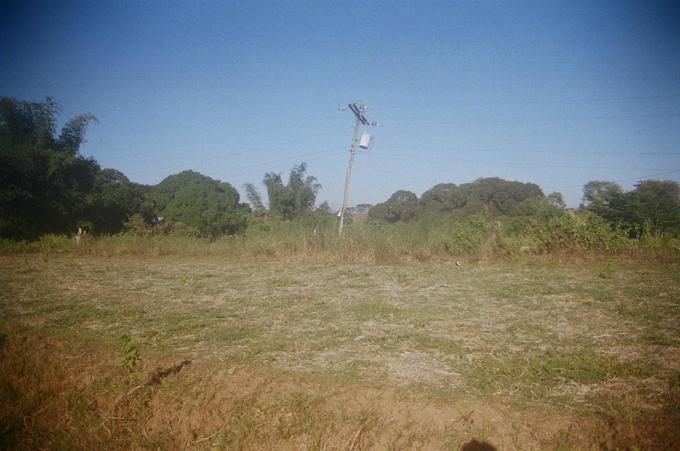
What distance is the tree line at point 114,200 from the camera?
12969 mm

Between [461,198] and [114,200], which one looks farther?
[461,198]

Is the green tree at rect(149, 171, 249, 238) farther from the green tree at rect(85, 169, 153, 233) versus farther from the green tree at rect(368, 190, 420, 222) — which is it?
the green tree at rect(368, 190, 420, 222)

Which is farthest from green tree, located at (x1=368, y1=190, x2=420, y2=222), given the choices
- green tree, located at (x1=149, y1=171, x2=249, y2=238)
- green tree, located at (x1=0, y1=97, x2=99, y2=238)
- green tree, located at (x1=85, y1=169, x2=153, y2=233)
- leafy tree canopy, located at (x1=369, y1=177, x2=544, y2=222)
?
green tree, located at (x1=0, y1=97, x2=99, y2=238)

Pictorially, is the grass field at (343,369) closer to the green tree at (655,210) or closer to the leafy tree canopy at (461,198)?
the green tree at (655,210)

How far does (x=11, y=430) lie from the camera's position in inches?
100

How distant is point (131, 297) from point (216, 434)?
469cm

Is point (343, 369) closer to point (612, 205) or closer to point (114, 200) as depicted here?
point (612, 205)

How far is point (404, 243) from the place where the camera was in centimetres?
1184

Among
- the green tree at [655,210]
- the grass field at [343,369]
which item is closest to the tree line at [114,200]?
the green tree at [655,210]

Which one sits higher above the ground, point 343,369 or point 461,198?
point 461,198

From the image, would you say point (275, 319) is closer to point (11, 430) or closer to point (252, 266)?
point (11, 430)

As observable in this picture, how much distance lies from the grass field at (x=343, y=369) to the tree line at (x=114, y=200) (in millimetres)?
8204

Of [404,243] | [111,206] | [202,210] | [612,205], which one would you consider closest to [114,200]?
[111,206]

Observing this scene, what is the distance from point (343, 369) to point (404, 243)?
899 centimetres
